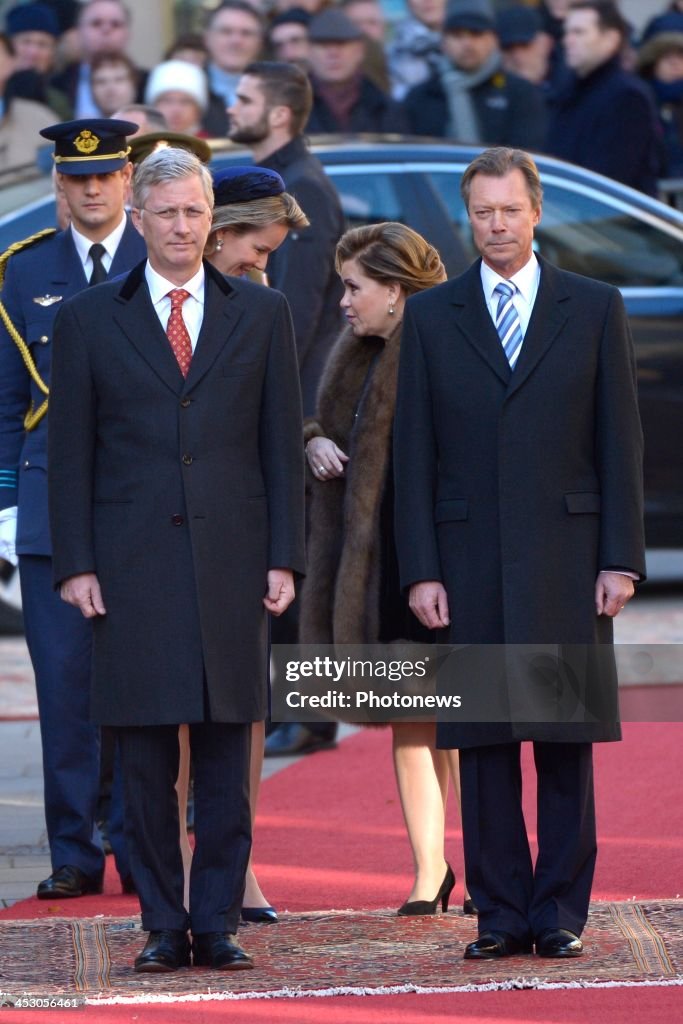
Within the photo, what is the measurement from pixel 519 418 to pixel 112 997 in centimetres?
158

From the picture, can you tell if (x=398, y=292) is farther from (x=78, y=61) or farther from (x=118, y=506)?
(x=78, y=61)

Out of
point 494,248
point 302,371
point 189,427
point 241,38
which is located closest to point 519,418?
point 494,248

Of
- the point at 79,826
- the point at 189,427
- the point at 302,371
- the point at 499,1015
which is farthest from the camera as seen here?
the point at 302,371

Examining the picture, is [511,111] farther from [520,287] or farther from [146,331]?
[146,331]

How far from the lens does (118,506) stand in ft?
17.2

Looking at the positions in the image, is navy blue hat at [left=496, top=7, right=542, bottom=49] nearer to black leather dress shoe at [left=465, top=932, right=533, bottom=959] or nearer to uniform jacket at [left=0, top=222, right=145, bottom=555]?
uniform jacket at [left=0, top=222, right=145, bottom=555]

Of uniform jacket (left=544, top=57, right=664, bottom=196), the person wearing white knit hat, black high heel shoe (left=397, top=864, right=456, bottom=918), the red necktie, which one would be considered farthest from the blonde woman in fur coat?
uniform jacket (left=544, top=57, right=664, bottom=196)

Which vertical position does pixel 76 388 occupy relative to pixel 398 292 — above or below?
below

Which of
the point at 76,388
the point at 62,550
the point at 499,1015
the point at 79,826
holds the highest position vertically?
the point at 76,388

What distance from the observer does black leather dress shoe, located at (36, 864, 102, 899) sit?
621 cm

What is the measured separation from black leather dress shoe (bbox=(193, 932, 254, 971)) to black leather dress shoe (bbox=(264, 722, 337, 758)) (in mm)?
2965

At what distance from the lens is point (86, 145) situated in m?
6.30

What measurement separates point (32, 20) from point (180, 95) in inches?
80.9

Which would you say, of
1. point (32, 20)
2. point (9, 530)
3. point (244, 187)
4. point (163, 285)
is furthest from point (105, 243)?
point (32, 20)
